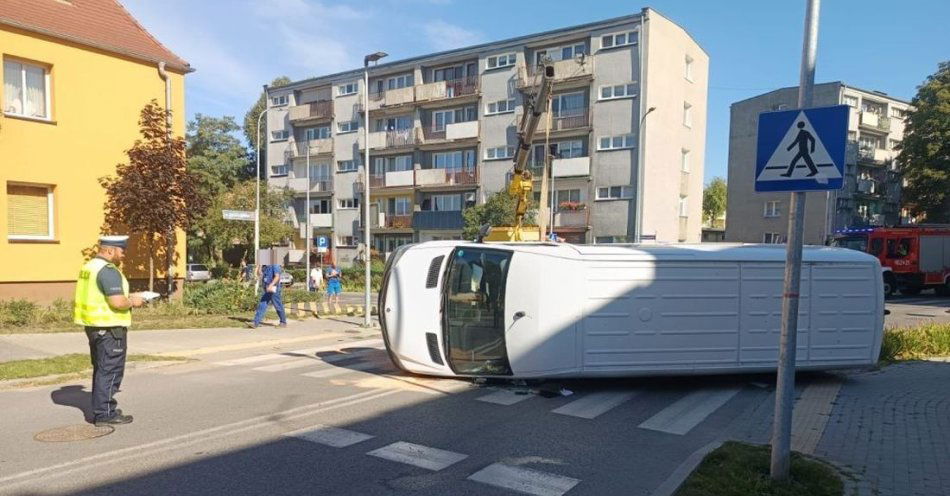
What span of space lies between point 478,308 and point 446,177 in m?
36.8

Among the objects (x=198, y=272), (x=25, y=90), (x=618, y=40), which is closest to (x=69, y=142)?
(x=25, y=90)

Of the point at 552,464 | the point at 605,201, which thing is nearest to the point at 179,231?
the point at 552,464

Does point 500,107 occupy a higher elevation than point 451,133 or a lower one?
higher

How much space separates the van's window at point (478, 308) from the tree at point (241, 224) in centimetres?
3583

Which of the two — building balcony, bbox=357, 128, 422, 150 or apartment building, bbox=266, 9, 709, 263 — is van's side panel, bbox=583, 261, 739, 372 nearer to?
apartment building, bbox=266, 9, 709, 263

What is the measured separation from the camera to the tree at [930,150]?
39.2m

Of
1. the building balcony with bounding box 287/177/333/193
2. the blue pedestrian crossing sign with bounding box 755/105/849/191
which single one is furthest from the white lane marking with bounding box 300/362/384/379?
the building balcony with bounding box 287/177/333/193

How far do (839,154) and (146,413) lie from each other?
7094mm

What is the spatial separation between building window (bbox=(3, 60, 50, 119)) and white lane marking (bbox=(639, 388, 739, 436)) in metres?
16.2

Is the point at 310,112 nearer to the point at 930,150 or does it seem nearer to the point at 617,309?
the point at 930,150

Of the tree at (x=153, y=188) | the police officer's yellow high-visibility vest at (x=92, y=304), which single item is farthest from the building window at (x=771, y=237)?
the police officer's yellow high-visibility vest at (x=92, y=304)

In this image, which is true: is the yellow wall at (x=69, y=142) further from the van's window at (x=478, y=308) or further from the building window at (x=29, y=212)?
the van's window at (x=478, y=308)

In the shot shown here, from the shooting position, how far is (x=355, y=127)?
49.6 meters

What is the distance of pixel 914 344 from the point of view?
1101cm
